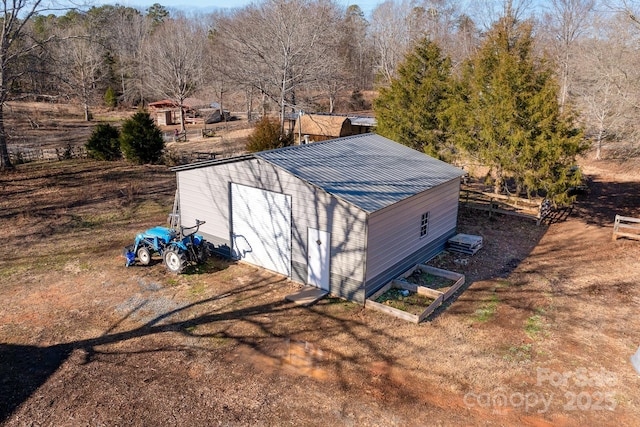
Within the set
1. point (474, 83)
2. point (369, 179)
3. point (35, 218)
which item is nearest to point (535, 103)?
point (474, 83)

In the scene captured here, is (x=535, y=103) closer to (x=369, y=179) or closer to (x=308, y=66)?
(x=369, y=179)

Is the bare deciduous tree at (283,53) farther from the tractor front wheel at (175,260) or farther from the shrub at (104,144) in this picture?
the tractor front wheel at (175,260)

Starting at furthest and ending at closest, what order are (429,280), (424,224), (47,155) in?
(47,155), (424,224), (429,280)

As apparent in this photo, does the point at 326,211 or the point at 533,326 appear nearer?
the point at 533,326

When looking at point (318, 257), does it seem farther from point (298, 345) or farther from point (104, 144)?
point (104, 144)

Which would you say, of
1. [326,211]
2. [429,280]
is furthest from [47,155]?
[429,280]

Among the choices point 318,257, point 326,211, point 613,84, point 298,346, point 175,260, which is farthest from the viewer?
point 613,84
